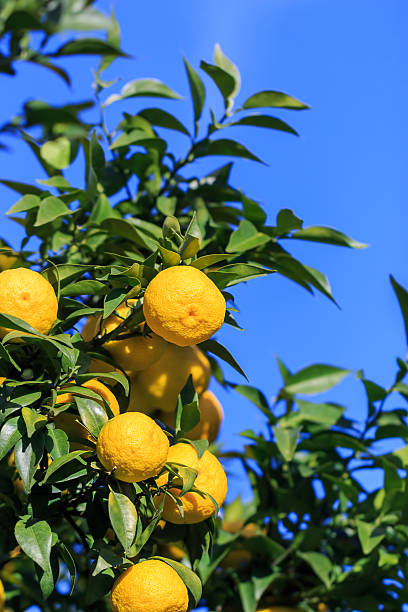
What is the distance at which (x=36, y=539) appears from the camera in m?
0.99

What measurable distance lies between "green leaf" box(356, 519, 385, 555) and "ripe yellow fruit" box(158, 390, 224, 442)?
409 mm

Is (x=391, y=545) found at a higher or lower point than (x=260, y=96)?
lower

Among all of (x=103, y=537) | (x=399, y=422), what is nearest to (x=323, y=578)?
(x=399, y=422)

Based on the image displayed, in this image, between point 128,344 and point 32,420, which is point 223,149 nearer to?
point 128,344

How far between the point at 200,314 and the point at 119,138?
0.73 meters

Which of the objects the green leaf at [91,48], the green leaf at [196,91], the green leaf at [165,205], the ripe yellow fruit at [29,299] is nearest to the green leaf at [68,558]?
the ripe yellow fruit at [29,299]

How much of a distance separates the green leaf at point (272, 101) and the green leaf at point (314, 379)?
2.36 ft

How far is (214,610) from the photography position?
1771 mm

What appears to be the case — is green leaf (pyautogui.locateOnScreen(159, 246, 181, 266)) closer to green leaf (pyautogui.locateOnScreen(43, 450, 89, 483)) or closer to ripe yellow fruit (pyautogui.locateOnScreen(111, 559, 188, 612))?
green leaf (pyautogui.locateOnScreen(43, 450, 89, 483))

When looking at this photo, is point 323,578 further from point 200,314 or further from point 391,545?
point 200,314

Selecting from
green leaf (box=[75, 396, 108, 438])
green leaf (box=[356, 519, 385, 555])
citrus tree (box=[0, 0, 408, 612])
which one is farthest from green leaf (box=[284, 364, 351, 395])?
green leaf (box=[75, 396, 108, 438])

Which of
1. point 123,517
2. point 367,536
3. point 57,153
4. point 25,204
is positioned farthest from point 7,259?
point 367,536

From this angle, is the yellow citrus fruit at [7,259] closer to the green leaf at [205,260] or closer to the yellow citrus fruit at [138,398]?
the yellow citrus fruit at [138,398]

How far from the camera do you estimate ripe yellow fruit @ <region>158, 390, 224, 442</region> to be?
1526mm
